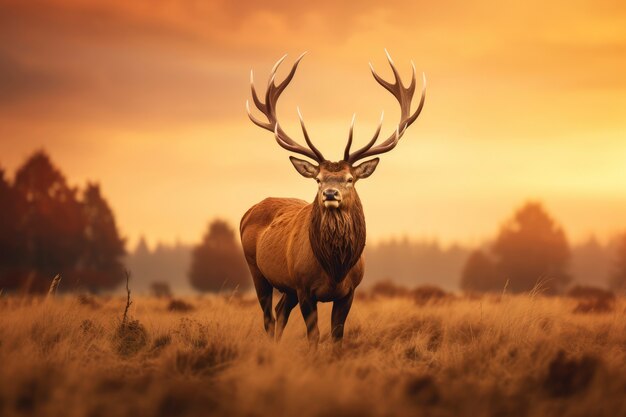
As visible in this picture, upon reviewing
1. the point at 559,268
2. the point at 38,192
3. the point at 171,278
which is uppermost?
the point at 38,192

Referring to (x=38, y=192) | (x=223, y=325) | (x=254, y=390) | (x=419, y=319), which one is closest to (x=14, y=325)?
(x=223, y=325)

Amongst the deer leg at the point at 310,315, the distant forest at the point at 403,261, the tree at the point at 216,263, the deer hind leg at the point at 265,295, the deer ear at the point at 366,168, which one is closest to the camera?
the deer leg at the point at 310,315

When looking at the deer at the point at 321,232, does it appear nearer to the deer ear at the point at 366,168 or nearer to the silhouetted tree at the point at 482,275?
the deer ear at the point at 366,168

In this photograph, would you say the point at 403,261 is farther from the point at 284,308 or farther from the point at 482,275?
the point at 284,308

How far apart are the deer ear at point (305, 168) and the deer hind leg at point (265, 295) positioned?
250 cm

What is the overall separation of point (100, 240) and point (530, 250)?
2700 cm

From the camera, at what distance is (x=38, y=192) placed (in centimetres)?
3731

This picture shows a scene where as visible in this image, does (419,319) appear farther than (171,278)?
No

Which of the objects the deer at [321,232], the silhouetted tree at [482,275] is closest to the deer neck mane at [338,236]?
the deer at [321,232]

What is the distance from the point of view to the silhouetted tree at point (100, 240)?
39812 millimetres

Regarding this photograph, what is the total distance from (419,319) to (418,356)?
3.56 m

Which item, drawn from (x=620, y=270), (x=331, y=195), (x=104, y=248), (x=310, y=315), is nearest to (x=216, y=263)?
(x=104, y=248)

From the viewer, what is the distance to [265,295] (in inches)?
417

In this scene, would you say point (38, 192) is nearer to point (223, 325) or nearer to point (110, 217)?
point (110, 217)
